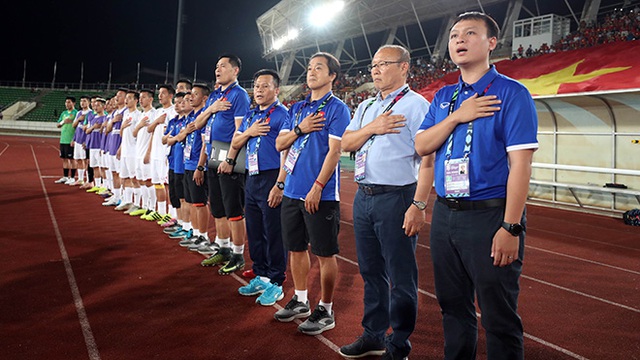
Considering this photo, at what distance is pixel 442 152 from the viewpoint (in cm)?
219

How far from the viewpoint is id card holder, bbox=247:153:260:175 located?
401cm

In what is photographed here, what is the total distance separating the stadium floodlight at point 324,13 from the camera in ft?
86.6

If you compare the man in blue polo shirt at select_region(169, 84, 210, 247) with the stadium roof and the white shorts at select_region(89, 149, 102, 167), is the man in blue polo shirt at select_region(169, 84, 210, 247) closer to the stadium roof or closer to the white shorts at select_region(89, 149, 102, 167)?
the white shorts at select_region(89, 149, 102, 167)

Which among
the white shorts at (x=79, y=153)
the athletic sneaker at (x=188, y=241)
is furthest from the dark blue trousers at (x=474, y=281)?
the white shorts at (x=79, y=153)

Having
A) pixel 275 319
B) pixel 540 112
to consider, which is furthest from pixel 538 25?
pixel 275 319

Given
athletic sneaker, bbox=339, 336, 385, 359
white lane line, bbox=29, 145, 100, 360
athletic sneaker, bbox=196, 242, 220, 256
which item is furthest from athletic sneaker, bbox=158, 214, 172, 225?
athletic sneaker, bbox=339, 336, 385, 359

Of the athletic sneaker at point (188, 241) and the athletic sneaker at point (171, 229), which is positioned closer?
the athletic sneaker at point (188, 241)

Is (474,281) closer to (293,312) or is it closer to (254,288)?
(293,312)

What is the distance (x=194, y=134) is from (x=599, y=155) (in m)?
9.22

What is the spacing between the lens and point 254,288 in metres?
4.06

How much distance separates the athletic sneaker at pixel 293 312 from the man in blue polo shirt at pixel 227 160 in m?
1.36

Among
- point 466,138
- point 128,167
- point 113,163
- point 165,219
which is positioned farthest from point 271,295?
point 113,163

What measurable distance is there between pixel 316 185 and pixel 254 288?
149cm

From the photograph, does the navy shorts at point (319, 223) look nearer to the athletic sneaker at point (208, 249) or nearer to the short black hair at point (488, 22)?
the short black hair at point (488, 22)
